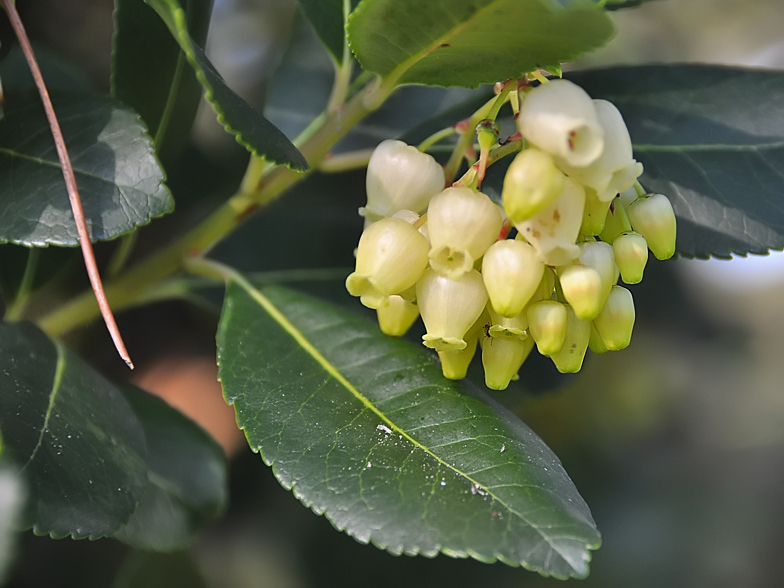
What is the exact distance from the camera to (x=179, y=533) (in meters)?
0.93

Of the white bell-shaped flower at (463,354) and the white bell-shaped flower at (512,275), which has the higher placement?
the white bell-shaped flower at (512,275)

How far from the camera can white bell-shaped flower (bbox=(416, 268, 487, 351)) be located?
0.56m

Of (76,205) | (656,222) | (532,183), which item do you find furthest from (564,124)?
(76,205)

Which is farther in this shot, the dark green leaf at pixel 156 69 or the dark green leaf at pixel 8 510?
the dark green leaf at pixel 156 69

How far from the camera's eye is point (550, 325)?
0.55 meters

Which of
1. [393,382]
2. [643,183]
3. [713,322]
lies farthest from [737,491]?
[393,382]

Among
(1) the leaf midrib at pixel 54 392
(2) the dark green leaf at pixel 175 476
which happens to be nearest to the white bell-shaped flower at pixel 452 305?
(1) the leaf midrib at pixel 54 392

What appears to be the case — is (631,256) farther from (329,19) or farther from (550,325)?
(329,19)

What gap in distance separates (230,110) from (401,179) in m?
0.16

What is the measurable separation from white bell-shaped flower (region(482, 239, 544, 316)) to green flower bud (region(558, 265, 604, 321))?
0.08 feet

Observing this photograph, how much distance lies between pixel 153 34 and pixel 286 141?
27 cm

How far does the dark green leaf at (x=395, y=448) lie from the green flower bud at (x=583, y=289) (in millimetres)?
134

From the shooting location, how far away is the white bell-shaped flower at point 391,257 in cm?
55

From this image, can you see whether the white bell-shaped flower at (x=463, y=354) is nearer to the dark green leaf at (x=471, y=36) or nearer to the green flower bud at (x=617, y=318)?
the green flower bud at (x=617, y=318)
